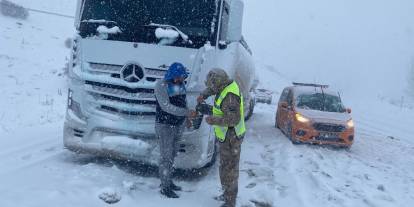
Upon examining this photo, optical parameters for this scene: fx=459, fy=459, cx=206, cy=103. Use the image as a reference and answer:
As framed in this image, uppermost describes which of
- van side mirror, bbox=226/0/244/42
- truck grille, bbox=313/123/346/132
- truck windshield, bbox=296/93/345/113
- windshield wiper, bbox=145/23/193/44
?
van side mirror, bbox=226/0/244/42

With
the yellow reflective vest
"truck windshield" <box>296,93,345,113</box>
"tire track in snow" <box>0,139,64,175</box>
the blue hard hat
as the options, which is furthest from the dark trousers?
"truck windshield" <box>296,93,345,113</box>

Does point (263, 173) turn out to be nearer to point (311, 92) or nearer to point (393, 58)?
point (311, 92)

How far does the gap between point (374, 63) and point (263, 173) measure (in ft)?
287

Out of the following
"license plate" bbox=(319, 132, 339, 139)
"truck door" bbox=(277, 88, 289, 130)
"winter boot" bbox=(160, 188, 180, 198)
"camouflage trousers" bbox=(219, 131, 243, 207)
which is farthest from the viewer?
"truck door" bbox=(277, 88, 289, 130)

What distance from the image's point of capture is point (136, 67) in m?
7.09

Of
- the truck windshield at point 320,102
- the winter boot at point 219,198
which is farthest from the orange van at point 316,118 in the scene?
the winter boot at point 219,198

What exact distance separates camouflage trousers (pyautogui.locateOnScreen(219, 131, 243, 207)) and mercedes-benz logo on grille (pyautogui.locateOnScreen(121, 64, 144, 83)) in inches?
71.9

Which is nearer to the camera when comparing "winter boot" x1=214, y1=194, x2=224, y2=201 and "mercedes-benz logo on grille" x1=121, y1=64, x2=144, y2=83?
"winter boot" x1=214, y1=194, x2=224, y2=201

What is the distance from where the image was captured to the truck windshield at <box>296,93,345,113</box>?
13.1 meters

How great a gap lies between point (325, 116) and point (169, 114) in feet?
22.3

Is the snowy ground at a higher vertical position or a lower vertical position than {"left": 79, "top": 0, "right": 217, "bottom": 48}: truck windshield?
lower

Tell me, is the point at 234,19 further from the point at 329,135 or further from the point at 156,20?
the point at 329,135

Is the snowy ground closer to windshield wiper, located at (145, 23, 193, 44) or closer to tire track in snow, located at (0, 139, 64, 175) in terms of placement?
tire track in snow, located at (0, 139, 64, 175)

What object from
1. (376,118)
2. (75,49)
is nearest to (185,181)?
(75,49)
